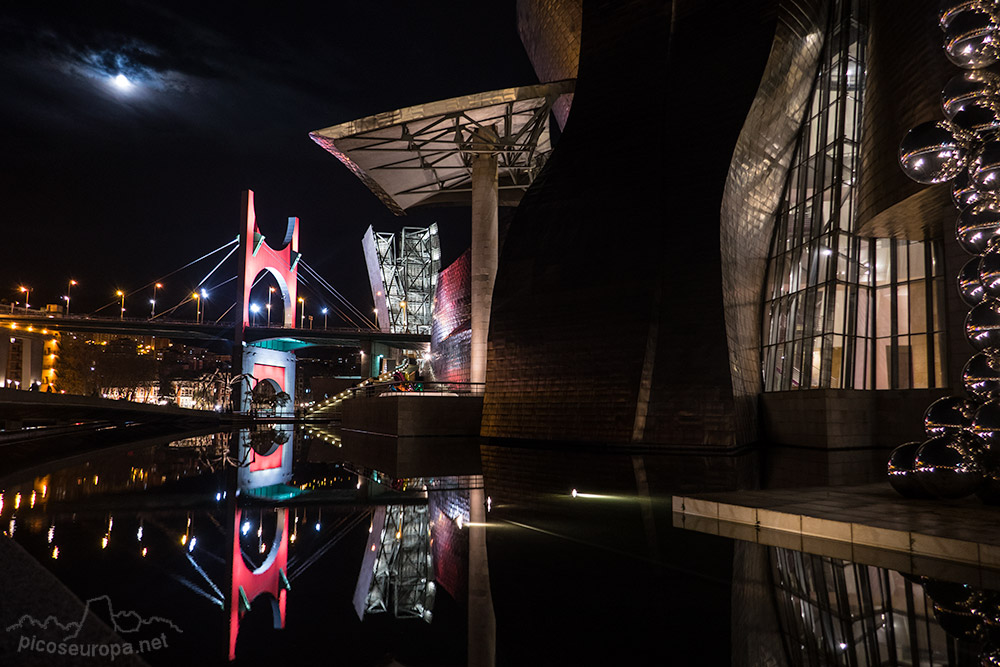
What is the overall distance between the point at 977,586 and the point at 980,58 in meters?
3.83

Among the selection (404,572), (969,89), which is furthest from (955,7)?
(404,572)

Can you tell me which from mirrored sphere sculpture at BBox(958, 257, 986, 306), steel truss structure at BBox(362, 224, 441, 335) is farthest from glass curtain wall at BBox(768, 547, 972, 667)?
steel truss structure at BBox(362, 224, 441, 335)

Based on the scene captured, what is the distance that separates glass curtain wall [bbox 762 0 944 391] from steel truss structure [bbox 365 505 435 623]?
12.9 meters

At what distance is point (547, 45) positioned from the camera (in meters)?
22.0

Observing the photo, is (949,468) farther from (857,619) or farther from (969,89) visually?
(969,89)

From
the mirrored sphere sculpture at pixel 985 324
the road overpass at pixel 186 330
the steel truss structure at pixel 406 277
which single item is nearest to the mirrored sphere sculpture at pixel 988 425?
the mirrored sphere sculpture at pixel 985 324

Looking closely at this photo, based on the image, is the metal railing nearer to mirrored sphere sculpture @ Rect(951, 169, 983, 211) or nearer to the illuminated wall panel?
the illuminated wall panel

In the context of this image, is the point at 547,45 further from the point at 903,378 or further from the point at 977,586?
the point at 977,586

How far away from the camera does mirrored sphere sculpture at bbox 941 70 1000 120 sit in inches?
193

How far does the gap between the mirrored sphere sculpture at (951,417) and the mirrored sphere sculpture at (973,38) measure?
2.58m

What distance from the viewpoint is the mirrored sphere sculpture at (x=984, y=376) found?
4.88m

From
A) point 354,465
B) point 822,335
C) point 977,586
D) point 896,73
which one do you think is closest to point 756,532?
point 977,586

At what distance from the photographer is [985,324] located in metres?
4.94

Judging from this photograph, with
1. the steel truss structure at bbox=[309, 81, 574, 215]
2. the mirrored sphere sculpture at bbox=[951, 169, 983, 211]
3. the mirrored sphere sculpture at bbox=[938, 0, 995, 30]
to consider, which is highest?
the steel truss structure at bbox=[309, 81, 574, 215]
